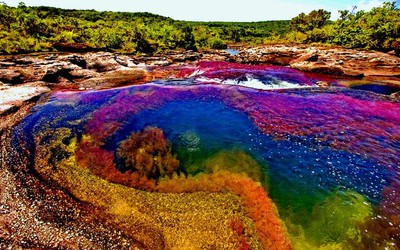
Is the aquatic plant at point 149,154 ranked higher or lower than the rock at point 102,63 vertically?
lower

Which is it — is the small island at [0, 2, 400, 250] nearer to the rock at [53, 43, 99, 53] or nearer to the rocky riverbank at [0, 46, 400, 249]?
the rocky riverbank at [0, 46, 400, 249]

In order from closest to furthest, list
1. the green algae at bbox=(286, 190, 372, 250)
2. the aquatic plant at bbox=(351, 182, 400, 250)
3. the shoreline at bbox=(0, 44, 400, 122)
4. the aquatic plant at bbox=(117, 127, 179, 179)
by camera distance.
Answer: the aquatic plant at bbox=(351, 182, 400, 250) < the green algae at bbox=(286, 190, 372, 250) < the aquatic plant at bbox=(117, 127, 179, 179) < the shoreline at bbox=(0, 44, 400, 122)

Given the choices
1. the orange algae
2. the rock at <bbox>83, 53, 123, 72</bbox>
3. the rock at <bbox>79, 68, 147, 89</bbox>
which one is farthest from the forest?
the orange algae

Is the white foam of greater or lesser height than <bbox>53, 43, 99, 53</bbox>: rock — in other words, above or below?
below

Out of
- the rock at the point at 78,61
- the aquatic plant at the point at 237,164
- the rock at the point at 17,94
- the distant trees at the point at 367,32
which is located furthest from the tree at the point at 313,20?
the aquatic plant at the point at 237,164

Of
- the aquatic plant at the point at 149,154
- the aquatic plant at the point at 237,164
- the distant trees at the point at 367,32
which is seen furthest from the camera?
the distant trees at the point at 367,32

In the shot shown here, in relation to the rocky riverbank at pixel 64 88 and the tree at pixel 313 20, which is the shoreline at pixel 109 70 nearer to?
the rocky riverbank at pixel 64 88

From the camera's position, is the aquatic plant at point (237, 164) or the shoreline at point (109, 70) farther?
the shoreline at point (109, 70)

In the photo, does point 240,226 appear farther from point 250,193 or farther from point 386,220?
point 386,220
